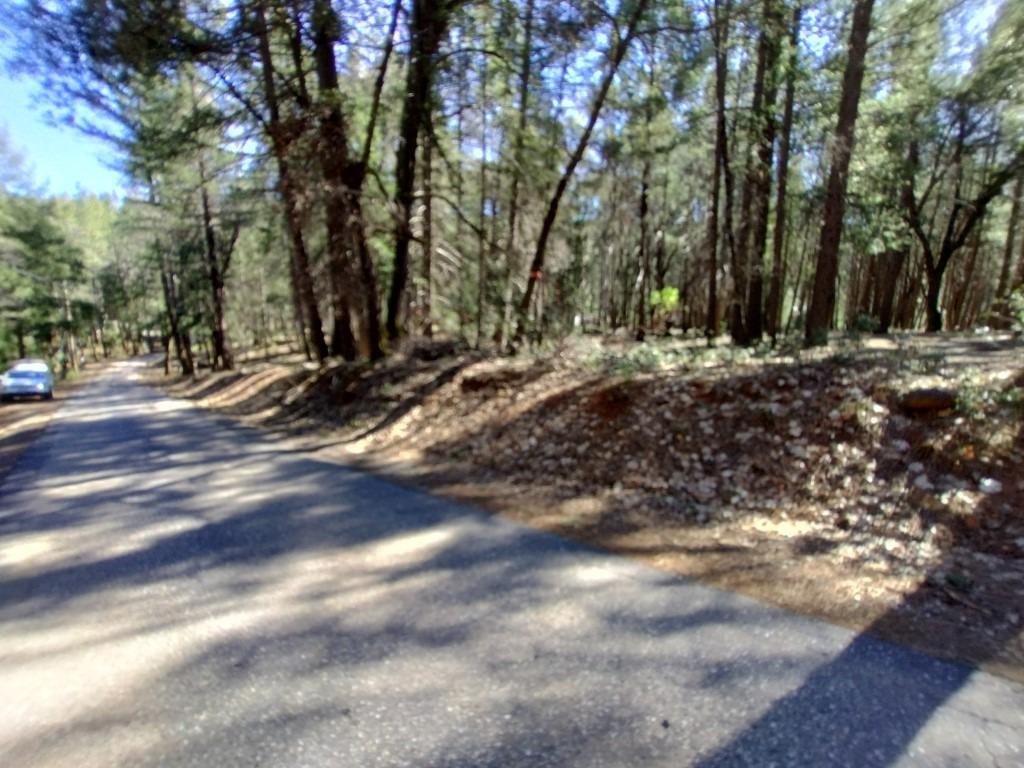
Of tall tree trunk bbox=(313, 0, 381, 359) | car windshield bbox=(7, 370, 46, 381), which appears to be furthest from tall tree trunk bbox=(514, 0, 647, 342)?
car windshield bbox=(7, 370, 46, 381)

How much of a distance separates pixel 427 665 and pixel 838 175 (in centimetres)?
1060

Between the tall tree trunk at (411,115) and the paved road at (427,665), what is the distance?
952 centimetres

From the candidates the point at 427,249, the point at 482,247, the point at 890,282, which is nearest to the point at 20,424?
the point at 427,249

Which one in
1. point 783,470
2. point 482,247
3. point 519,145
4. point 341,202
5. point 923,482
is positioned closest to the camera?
point 923,482

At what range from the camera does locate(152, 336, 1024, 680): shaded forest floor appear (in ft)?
13.7

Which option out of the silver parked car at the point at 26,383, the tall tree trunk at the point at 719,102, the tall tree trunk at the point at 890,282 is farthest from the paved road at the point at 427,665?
the tall tree trunk at the point at 890,282

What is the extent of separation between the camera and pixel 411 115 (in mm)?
12883

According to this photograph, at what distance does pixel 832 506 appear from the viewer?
5516 millimetres

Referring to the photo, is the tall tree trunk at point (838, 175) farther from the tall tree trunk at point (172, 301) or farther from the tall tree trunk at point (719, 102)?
the tall tree trunk at point (172, 301)

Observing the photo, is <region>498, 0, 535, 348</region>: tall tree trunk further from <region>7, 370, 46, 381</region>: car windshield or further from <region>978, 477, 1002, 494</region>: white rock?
<region>7, 370, 46, 381</region>: car windshield

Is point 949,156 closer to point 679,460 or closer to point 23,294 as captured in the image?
point 679,460

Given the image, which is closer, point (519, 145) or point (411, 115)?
point (411, 115)

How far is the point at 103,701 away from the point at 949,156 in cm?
2690

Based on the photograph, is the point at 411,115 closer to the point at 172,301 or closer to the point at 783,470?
the point at 783,470
